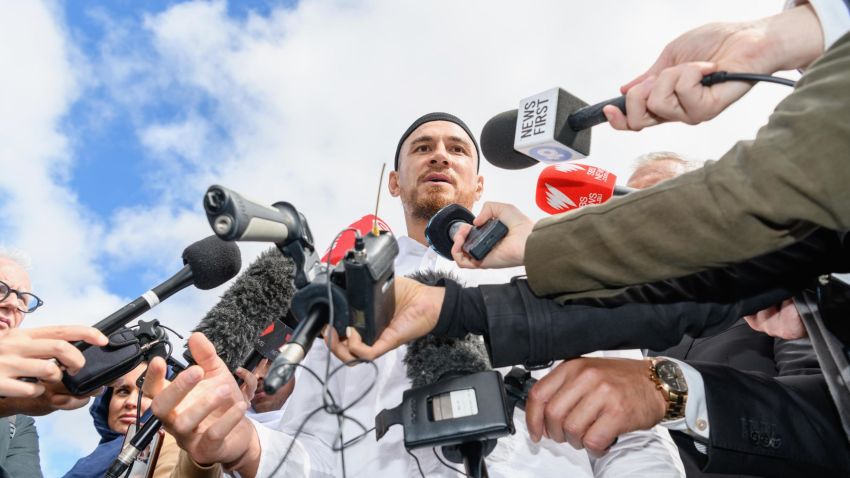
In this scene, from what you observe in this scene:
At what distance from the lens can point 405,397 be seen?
179 centimetres

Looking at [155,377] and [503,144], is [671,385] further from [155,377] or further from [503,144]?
[155,377]

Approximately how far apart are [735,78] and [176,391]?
80.6 inches

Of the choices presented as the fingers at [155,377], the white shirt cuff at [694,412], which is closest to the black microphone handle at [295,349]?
the fingers at [155,377]

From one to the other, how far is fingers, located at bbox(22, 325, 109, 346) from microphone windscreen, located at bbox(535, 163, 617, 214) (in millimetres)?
2609

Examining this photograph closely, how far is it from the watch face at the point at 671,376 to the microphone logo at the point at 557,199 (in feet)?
5.43

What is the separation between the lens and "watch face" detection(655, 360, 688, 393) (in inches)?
74.2

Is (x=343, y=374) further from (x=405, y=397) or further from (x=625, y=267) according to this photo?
(x=625, y=267)

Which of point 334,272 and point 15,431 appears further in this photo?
point 15,431

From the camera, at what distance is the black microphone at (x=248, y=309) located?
284 centimetres

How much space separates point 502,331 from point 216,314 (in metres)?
1.85

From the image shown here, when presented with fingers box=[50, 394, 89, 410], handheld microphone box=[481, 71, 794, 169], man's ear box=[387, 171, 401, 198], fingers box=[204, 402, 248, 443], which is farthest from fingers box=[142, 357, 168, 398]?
man's ear box=[387, 171, 401, 198]

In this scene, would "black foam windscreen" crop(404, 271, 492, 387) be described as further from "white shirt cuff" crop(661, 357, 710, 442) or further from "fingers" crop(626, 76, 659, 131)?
"fingers" crop(626, 76, 659, 131)

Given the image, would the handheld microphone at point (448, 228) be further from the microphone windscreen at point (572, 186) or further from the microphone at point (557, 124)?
the microphone windscreen at point (572, 186)

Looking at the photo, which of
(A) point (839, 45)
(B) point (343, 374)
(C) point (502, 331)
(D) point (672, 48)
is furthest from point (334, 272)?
(B) point (343, 374)
